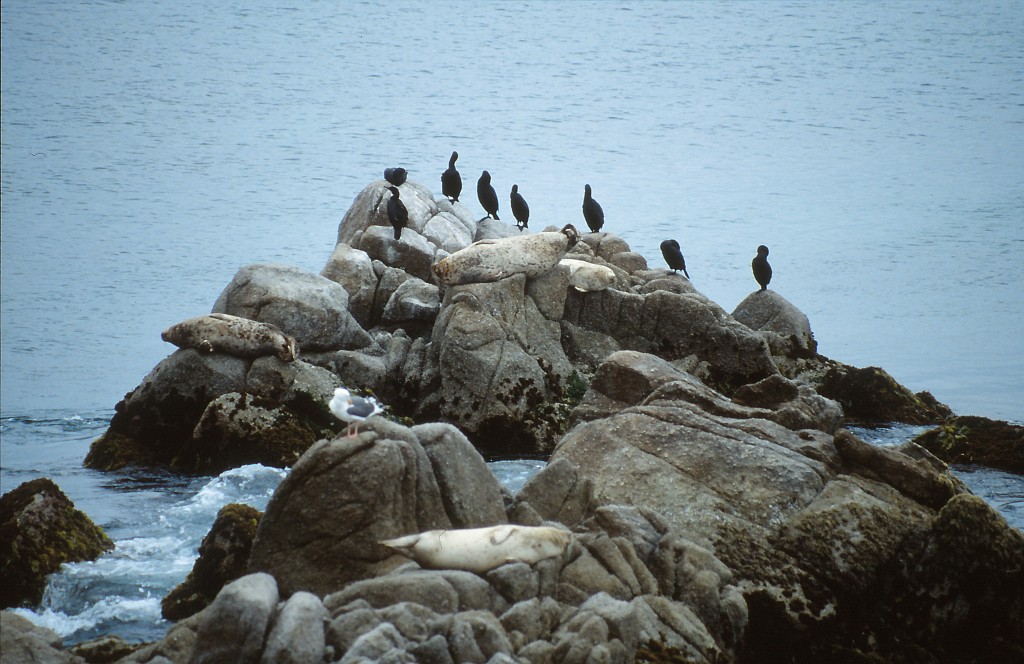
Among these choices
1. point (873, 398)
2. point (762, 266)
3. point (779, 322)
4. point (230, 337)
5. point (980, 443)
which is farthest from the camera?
point (762, 266)

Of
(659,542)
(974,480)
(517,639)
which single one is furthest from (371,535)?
(974,480)

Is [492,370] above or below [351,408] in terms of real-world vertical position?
below

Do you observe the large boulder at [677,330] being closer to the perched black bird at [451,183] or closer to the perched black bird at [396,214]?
the perched black bird at [396,214]

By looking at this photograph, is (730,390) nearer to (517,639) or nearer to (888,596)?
(888,596)

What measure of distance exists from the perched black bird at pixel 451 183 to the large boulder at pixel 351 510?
63.9 feet

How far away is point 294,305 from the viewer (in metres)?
18.2

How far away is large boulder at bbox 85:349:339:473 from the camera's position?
1609 centimetres

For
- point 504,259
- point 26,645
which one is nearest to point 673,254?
point 504,259

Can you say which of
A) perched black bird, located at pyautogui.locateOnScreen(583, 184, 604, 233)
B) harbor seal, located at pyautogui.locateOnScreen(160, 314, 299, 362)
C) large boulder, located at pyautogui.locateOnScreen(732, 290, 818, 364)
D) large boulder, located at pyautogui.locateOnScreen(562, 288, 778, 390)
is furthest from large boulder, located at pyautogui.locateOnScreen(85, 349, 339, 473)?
perched black bird, located at pyautogui.locateOnScreen(583, 184, 604, 233)

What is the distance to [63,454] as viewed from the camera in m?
17.8

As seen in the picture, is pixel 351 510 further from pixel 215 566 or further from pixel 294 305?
pixel 294 305

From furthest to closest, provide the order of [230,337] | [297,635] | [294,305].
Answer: [294,305] < [230,337] < [297,635]

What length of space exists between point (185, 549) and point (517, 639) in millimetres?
6120

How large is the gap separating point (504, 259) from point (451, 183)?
9512 millimetres
